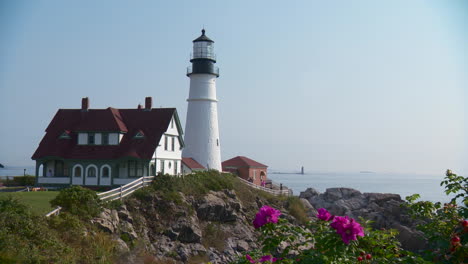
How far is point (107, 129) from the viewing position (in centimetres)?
2947

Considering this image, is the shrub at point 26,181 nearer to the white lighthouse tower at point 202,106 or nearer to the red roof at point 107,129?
the red roof at point 107,129

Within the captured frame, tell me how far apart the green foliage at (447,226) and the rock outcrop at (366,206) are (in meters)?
25.2

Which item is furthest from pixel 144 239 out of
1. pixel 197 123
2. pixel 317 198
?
pixel 317 198

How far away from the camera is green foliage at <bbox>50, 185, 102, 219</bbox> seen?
61.8 feet

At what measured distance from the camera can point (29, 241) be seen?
13.9 metres

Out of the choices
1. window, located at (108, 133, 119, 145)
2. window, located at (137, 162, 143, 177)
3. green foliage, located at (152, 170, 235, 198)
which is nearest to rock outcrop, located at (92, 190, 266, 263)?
green foliage, located at (152, 170, 235, 198)

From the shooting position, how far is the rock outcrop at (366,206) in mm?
34112

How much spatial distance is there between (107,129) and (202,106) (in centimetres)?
880

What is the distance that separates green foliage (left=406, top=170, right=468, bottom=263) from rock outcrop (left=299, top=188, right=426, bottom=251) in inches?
992

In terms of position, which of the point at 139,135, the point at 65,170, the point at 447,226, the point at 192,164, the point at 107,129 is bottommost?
the point at 447,226

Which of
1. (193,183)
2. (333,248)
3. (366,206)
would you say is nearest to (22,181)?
(193,183)

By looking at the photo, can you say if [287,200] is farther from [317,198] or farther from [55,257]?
[55,257]

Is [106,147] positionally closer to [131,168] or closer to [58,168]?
[131,168]

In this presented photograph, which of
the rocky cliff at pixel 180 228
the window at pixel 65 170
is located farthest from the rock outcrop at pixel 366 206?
the window at pixel 65 170
